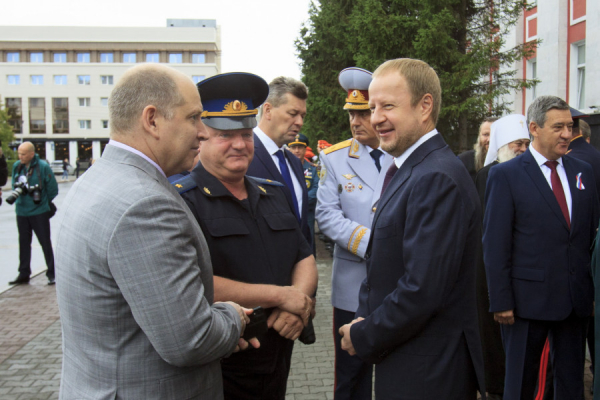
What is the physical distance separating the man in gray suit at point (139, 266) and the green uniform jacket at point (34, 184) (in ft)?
24.0

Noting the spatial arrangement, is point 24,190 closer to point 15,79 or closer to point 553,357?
point 553,357

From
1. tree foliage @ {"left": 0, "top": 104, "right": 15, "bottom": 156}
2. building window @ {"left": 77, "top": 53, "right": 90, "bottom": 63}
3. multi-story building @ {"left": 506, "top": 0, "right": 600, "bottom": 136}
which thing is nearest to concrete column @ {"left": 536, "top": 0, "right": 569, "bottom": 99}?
multi-story building @ {"left": 506, "top": 0, "right": 600, "bottom": 136}

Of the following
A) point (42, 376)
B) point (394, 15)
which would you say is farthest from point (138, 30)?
point (42, 376)

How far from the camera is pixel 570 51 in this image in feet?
51.6

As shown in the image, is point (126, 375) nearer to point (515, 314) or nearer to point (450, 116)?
point (515, 314)

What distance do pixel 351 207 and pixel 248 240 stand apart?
1.20 metres

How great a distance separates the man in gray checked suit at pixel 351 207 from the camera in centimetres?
342

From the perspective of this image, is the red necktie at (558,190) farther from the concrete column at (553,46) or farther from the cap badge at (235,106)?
the concrete column at (553,46)

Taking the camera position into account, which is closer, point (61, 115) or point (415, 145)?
point (415, 145)

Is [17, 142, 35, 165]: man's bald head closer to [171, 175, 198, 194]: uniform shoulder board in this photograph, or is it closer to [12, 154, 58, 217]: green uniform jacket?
[12, 154, 58, 217]: green uniform jacket

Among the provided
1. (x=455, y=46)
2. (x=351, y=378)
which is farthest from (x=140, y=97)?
(x=455, y=46)

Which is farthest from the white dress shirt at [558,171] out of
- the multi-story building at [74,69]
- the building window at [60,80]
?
the building window at [60,80]

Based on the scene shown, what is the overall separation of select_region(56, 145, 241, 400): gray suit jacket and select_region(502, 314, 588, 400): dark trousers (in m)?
2.33

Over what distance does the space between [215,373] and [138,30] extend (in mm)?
82107
